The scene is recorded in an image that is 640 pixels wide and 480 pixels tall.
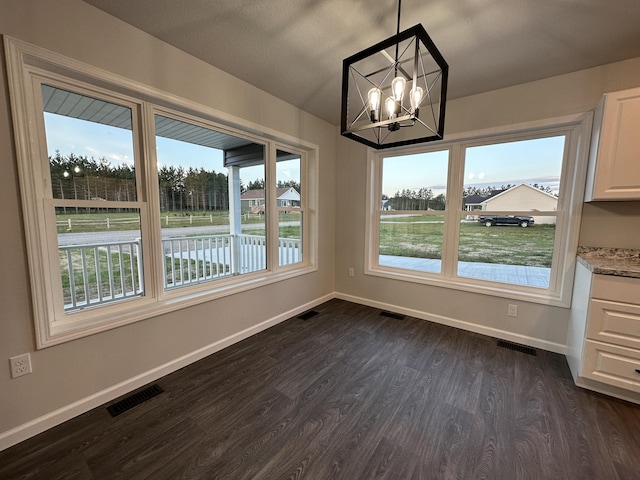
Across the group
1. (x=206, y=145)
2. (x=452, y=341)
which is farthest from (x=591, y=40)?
(x=206, y=145)

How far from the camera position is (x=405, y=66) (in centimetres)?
221

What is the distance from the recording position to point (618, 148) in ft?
6.26

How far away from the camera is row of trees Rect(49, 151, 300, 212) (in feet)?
5.59

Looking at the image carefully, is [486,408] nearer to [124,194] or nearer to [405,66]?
[405,66]

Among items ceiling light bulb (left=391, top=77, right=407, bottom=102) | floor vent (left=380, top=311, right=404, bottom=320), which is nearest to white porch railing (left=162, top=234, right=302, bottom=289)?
floor vent (left=380, top=311, right=404, bottom=320)

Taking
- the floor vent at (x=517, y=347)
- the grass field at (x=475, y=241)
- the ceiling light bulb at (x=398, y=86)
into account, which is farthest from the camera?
the grass field at (x=475, y=241)

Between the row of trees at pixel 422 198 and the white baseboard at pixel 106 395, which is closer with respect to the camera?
the white baseboard at pixel 106 395

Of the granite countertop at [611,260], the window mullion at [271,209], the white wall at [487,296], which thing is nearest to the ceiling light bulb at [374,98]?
the window mullion at [271,209]

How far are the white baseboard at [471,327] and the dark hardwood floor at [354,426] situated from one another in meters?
0.14

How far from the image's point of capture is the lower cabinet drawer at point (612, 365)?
1.79 m

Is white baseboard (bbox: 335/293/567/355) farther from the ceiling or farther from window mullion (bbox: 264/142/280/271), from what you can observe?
the ceiling

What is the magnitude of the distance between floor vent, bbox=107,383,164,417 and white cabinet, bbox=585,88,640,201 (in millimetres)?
3635

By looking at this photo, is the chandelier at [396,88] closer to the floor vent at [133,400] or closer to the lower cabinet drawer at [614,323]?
the lower cabinet drawer at [614,323]

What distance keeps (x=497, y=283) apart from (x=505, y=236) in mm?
512
